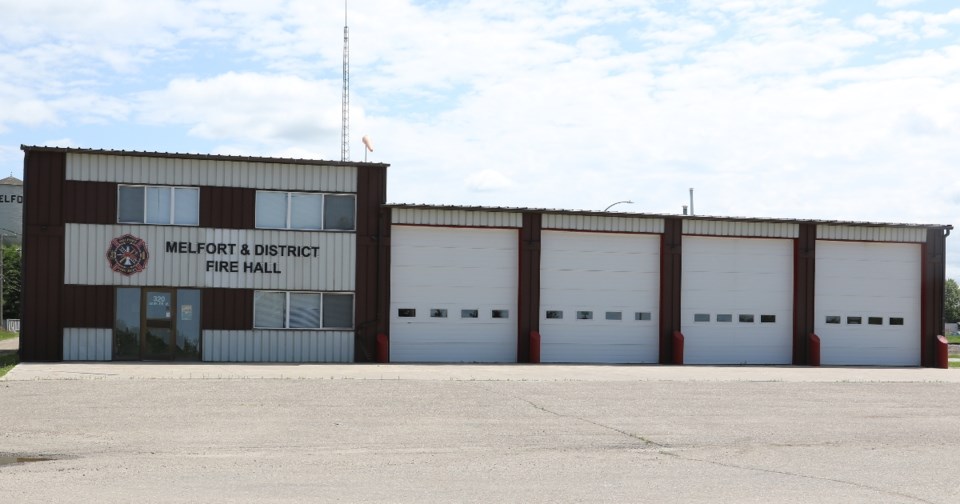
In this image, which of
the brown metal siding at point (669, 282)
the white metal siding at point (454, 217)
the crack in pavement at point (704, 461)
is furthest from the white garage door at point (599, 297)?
the crack in pavement at point (704, 461)

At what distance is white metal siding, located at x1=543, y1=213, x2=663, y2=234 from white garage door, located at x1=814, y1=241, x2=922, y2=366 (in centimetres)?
551

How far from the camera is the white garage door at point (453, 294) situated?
2772 cm

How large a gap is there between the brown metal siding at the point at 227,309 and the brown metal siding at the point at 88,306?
2.22 meters

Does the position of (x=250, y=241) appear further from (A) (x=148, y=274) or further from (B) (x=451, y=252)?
(B) (x=451, y=252)

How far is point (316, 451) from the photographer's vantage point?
1202 centimetres

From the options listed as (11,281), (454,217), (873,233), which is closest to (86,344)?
(454,217)

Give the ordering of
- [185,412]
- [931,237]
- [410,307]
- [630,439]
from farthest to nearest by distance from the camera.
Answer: [931,237], [410,307], [185,412], [630,439]

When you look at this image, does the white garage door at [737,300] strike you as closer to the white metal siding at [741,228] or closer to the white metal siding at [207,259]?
the white metal siding at [741,228]

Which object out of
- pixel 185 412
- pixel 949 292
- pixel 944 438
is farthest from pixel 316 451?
pixel 949 292

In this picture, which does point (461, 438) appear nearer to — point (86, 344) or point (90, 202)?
point (86, 344)

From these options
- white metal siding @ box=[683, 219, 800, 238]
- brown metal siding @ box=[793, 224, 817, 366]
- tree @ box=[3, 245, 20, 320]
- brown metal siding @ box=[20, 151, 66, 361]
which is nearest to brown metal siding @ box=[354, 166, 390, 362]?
brown metal siding @ box=[20, 151, 66, 361]

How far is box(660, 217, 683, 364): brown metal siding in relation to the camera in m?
29.3

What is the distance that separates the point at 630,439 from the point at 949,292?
12702cm

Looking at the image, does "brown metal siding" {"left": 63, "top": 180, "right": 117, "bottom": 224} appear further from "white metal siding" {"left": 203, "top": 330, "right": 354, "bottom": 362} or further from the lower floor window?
the lower floor window
